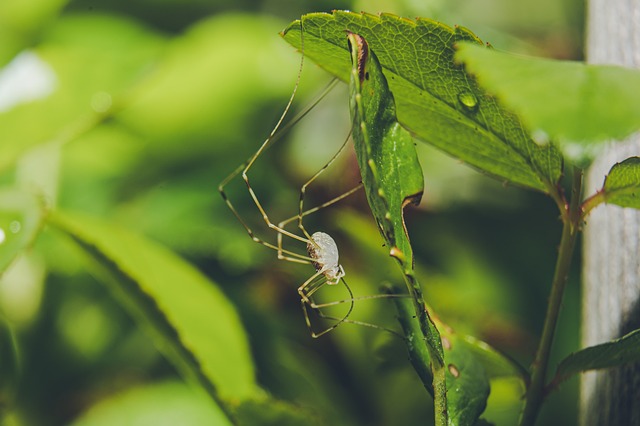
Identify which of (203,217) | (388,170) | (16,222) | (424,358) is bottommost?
(203,217)

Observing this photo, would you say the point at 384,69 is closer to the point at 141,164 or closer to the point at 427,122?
the point at 427,122

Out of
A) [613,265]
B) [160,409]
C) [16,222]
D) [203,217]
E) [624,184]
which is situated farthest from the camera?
[203,217]

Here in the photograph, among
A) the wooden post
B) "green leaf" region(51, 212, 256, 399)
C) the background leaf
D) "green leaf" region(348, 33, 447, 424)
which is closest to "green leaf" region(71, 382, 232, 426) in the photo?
"green leaf" region(51, 212, 256, 399)

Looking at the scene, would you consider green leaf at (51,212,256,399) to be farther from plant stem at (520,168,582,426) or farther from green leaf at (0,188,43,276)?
plant stem at (520,168,582,426)

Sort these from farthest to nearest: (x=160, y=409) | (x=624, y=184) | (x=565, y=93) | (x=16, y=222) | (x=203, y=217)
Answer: (x=203, y=217) < (x=160, y=409) < (x=16, y=222) < (x=624, y=184) < (x=565, y=93)

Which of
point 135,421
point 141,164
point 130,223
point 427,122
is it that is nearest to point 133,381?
point 135,421

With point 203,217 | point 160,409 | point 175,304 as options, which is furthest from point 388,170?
point 203,217

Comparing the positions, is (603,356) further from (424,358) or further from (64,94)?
(64,94)
